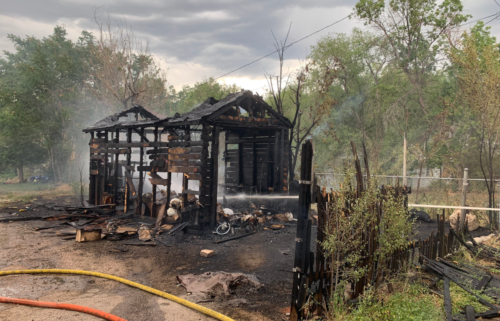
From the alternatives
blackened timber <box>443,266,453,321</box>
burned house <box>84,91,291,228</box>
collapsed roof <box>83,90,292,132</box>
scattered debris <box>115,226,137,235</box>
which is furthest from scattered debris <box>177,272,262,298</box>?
collapsed roof <box>83,90,292,132</box>

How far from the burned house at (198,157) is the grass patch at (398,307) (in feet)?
23.4

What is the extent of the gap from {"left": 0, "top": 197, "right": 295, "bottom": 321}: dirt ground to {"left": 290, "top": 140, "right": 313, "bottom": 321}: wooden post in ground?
63 cm

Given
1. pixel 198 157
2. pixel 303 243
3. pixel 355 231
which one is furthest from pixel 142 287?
pixel 198 157

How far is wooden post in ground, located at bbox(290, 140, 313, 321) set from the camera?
14.2 ft

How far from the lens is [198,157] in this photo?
10.8 m

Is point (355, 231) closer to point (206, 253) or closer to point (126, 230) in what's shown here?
point (206, 253)

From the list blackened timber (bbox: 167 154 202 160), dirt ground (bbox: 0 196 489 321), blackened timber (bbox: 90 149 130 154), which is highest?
blackened timber (bbox: 90 149 130 154)

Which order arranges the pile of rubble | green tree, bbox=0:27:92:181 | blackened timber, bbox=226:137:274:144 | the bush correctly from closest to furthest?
the bush → the pile of rubble → blackened timber, bbox=226:137:274:144 → green tree, bbox=0:27:92:181

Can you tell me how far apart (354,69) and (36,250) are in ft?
85.5

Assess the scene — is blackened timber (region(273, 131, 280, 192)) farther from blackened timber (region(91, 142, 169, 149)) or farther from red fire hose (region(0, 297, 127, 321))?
red fire hose (region(0, 297, 127, 321))

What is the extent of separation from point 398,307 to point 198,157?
768 cm

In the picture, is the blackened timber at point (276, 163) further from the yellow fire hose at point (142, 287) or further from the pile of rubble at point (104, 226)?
the yellow fire hose at point (142, 287)

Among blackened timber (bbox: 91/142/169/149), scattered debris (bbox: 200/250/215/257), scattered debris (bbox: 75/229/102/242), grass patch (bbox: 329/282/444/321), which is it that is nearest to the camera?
grass patch (bbox: 329/282/444/321)

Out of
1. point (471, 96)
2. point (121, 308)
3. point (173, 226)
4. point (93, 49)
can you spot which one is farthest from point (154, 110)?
point (121, 308)
